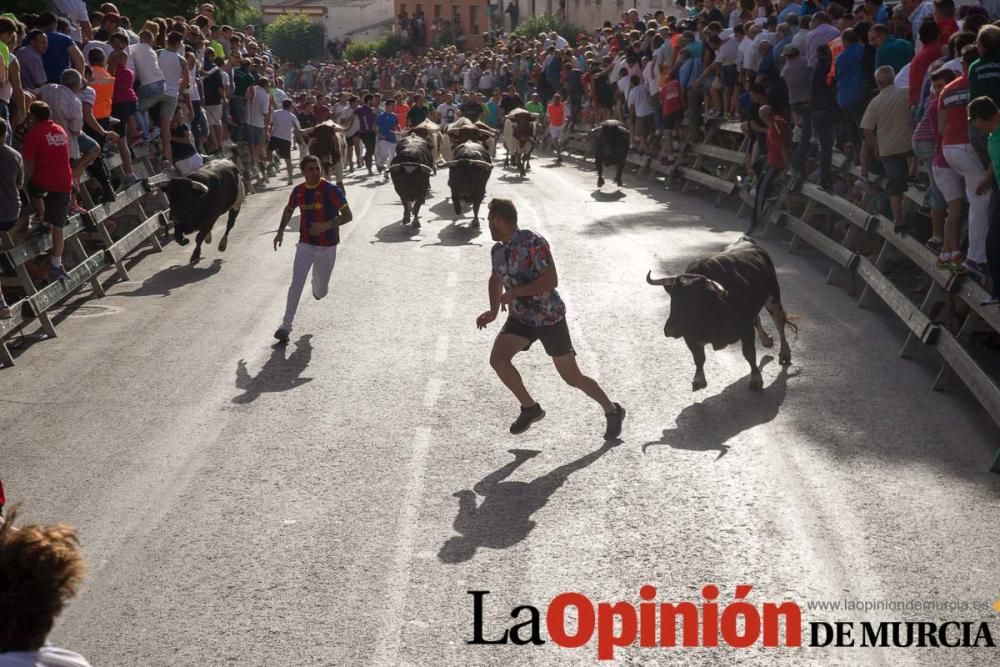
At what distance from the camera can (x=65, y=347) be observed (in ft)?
47.1

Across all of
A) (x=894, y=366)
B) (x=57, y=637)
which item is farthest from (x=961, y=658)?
(x=894, y=366)

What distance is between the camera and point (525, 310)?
10461 mm

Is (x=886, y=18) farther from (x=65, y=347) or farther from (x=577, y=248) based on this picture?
(x=65, y=347)

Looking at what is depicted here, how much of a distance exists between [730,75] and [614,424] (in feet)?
48.7

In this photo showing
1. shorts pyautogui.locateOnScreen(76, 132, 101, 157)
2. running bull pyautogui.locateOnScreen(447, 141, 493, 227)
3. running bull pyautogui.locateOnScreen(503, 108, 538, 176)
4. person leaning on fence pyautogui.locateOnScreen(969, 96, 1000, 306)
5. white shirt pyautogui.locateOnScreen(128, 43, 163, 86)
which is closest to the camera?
person leaning on fence pyautogui.locateOnScreen(969, 96, 1000, 306)

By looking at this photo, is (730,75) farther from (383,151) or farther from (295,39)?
(295,39)

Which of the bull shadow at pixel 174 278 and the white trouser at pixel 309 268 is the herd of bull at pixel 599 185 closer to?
the bull shadow at pixel 174 278

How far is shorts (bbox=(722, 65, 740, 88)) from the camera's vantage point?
23.9m

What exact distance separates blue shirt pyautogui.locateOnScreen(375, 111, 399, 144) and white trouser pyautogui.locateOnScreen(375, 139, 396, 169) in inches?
4.1

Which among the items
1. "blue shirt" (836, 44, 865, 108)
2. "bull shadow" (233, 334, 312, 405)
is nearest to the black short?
"bull shadow" (233, 334, 312, 405)

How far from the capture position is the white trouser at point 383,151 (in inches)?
1334

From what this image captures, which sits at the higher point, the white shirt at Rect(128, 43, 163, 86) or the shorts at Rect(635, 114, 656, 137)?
the white shirt at Rect(128, 43, 163, 86)

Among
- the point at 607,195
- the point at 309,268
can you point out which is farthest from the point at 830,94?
the point at 607,195

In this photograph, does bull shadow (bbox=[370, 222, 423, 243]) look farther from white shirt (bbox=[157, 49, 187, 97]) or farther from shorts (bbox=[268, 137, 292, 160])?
shorts (bbox=[268, 137, 292, 160])
